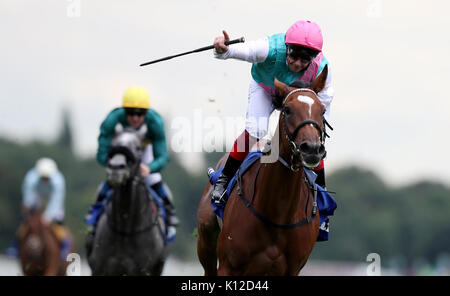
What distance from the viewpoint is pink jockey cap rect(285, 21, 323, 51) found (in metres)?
8.51

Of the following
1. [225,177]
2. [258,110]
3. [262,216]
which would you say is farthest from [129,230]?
[262,216]

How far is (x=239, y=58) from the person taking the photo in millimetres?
8758

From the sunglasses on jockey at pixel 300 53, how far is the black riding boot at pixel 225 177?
1.22 metres

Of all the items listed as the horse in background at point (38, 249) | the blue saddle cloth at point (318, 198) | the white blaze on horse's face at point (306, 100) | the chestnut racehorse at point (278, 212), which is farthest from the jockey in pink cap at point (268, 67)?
the horse in background at point (38, 249)

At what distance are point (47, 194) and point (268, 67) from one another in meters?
11.4

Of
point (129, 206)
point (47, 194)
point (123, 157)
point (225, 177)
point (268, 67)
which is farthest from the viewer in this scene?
point (47, 194)

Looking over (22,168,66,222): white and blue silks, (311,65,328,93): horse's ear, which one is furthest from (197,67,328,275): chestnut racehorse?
(22,168,66,222): white and blue silks

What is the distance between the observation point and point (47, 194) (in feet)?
64.2

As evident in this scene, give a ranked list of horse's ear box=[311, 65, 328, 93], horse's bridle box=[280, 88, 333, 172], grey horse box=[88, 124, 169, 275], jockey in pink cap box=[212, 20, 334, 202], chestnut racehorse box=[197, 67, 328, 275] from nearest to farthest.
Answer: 1. horse's bridle box=[280, 88, 333, 172]
2. chestnut racehorse box=[197, 67, 328, 275]
3. horse's ear box=[311, 65, 328, 93]
4. jockey in pink cap box=[212, 20, 334, 202]
5. grey horse box=[88, 124, 169, 275]

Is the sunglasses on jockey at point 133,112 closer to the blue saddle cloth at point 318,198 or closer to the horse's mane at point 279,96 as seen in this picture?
the blue saddle cloth at point 318,198

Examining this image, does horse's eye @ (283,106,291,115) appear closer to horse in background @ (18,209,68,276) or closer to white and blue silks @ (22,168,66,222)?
horse in background @ (18,209,68,276)

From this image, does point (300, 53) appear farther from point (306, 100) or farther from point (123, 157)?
point (123, 157)
